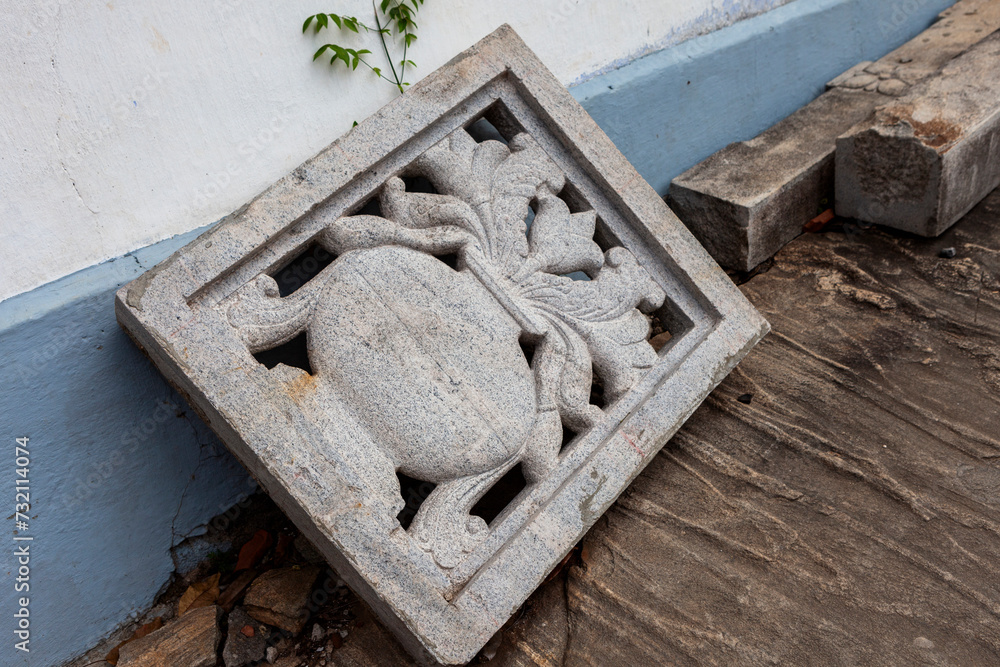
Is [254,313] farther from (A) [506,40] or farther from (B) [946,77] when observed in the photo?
(B) [946,77]

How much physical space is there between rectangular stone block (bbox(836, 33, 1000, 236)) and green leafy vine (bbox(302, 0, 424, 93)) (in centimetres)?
201

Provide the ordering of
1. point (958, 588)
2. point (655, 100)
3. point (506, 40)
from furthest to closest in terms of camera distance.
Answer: point (655, 100), point (506, 40), point (958, 588)

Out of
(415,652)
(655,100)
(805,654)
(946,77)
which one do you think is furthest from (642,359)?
(946,77)

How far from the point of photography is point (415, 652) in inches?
77.7

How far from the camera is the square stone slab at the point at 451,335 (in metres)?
1.94

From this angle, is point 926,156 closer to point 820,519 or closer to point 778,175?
point 778,175

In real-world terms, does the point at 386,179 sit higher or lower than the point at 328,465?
higher

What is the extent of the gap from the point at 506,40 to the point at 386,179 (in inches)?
27.7

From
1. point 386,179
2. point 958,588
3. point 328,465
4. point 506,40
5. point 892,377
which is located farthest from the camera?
point 892,377

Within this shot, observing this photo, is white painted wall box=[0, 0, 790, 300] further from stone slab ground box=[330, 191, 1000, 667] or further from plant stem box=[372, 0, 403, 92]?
stone slab ground box=[330, 191, 1000, 667]

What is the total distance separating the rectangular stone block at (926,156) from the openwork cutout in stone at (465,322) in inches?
53.8

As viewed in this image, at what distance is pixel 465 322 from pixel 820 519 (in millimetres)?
1327

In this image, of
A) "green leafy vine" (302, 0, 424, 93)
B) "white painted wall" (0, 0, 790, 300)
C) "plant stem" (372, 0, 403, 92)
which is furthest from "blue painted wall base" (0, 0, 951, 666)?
"plant stem" (372, 0, 403, 92)

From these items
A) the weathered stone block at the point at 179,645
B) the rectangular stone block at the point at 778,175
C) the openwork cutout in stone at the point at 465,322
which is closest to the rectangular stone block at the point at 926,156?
the rectangular stone block at the point at 778,175
